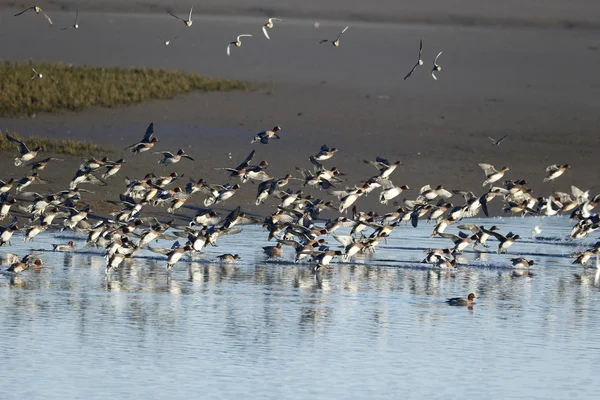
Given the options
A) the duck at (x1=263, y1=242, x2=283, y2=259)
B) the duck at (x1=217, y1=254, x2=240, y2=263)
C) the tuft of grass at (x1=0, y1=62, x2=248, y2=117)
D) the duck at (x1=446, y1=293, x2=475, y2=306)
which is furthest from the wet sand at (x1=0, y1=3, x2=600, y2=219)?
the duck at (x1=446, y1=293, x2=475, y2=306)

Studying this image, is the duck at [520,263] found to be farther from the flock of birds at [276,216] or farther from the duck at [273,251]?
the duck at [273,251]

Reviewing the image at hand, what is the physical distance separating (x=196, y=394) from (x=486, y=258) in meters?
10.5

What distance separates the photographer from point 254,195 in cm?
2655

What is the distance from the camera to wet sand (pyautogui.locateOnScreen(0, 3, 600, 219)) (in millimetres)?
29828

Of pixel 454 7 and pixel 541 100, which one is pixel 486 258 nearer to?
pixel 541 100

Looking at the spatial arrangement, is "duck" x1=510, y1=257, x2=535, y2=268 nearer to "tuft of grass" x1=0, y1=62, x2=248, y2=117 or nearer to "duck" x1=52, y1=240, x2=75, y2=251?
"duck" x1=52, y1=240, x2=75, y2=251

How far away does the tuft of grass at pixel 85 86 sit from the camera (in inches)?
1353

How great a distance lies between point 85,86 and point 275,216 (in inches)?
580

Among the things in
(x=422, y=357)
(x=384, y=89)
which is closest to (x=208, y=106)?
(x=384, y=89)

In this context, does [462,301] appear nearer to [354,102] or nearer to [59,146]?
[59,146]

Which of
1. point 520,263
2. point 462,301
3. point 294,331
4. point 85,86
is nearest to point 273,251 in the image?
point 520,263

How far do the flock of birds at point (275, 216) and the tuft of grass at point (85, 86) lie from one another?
7461 millimetres

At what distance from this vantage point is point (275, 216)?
23.1 m

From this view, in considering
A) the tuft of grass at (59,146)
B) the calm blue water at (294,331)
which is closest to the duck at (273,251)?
the calm blue water at (294,331)
